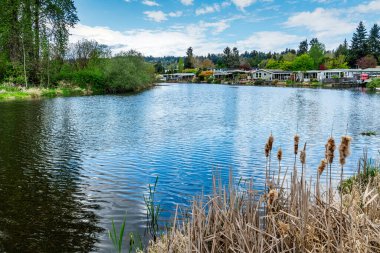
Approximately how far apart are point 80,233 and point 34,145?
11868mm

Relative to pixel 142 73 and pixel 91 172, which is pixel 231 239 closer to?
pixel 91 172

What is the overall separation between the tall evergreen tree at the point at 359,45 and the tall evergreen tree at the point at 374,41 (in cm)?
187

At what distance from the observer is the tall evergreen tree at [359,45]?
13088 centimetres

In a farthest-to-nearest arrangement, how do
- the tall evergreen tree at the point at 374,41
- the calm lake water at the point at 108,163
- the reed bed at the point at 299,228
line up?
the tall evergreen tree at the point at 374,41 → the calm lake water at the point at 108,163 → the reed bed at the point at 299,228

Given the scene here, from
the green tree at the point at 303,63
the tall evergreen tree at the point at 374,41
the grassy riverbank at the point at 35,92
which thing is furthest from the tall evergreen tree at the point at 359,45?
the grassy riverbank at the point at 35,92

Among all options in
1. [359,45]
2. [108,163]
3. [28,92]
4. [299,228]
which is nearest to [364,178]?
[299,228]

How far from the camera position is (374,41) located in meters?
131

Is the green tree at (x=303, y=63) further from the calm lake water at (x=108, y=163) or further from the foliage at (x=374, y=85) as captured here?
the calm lake water at (x=108, y=163)

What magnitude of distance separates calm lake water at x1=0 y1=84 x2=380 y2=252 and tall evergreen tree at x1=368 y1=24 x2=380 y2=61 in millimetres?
117957

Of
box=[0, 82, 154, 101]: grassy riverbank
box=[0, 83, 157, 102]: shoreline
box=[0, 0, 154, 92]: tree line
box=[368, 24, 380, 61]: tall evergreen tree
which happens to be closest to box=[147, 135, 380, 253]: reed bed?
box=[0, 83, 157, 102]: shoreline

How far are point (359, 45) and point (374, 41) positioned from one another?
520 centimetres

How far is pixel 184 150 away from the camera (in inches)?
723

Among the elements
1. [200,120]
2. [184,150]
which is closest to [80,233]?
[184,150]

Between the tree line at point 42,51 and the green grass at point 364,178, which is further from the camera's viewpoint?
the tree line at point 42,51
